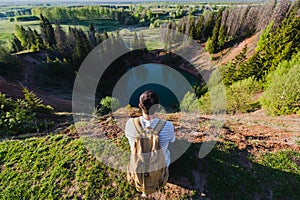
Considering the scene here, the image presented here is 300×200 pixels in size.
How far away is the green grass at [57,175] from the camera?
17.8 ft

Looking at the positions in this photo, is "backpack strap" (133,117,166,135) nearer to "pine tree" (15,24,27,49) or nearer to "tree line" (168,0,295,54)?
"pine tree" (15,24,27,49)

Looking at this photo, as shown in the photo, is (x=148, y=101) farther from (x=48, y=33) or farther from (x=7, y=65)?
(x=48, y=33)

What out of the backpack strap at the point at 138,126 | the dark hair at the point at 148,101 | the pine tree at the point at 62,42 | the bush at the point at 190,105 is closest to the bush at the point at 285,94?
the bush at the point at 190,105

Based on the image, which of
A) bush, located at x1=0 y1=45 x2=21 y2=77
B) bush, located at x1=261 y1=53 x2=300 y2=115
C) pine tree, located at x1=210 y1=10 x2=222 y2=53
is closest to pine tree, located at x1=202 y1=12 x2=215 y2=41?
pine tree, located at x1=210 y1=10 x2=222 y2=53

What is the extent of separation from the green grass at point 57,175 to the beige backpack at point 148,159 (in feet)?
6.70

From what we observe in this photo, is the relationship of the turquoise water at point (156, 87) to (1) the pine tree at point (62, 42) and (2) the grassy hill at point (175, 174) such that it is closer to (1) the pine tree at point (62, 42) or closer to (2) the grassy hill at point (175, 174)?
(1) the pine tree at point (62, 42)

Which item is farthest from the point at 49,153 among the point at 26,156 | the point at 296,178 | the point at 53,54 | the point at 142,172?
the point at 53,54

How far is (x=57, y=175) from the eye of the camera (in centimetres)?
596

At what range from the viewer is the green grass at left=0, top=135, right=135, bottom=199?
5426 millimetres

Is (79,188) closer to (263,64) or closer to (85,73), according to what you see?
(263,64)

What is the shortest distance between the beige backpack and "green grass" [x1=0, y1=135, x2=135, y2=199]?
2042mm

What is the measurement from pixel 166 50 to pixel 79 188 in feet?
164

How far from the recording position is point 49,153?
6.96 metres

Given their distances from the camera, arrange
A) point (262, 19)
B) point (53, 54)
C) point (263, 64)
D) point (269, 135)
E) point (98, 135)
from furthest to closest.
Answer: point (262, 19), point (53, 54), point (263, 64), point (269, 135), point (98, 135)
